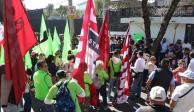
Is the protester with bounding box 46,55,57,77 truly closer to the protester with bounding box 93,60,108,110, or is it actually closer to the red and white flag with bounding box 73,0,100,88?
the protester with bounding box 93,60,108,110

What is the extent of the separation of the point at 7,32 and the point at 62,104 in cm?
253

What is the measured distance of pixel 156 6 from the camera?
1044 inches

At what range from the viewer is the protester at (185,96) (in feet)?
21.5

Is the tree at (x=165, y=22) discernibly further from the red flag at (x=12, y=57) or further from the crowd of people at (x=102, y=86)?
the red flag at (x=12, y=57)

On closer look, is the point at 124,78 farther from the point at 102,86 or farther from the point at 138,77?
the point at 102,86

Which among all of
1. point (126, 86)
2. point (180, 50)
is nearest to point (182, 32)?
point (180, 50)

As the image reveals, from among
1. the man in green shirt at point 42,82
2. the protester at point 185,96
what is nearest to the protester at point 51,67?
the man in green shirt at point 42,82

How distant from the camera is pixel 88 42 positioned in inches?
324

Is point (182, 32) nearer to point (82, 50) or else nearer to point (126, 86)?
point (126, 86)

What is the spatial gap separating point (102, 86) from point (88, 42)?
277 centimetres

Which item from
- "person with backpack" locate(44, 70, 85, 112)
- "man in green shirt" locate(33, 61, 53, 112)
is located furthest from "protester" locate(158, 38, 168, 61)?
"person with backpack" locate(44, 70, 85, 112)

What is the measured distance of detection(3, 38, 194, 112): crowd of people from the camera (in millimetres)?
6562

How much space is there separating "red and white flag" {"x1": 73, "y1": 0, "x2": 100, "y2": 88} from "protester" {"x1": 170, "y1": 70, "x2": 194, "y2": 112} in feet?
6.32

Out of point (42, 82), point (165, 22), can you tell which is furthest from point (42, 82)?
point (165, 22)
